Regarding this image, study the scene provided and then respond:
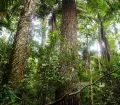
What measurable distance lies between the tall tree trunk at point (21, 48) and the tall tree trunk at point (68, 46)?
3.23 feet

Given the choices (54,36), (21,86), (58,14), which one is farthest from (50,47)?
(58,14)

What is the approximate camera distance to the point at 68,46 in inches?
231

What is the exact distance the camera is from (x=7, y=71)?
12.2 feet

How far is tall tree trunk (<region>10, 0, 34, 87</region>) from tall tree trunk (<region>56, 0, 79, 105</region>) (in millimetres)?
985

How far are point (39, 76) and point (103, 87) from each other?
1.95 m

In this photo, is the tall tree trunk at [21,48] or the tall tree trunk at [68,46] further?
the tall tree trunk at [68,46]

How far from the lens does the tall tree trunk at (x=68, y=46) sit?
4.98 metres

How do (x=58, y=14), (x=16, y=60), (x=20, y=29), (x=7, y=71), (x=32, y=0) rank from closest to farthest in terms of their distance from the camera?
(x=7, y=71), (x=16, y=60), (x=20, y=29), (x=32, y=0), (x=58, y=14)

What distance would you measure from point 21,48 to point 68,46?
2033 mm

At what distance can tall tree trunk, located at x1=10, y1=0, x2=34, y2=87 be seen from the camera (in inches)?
153

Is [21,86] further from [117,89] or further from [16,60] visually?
[117,89]

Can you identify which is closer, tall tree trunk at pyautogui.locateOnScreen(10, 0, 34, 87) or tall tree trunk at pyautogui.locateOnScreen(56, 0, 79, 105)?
tall tree trunk at pyautogui.locateOnScreen(10, 0, 34, 87)

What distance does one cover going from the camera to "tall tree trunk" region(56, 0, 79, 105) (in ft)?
16.3

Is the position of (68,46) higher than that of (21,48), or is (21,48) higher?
(68,46)
